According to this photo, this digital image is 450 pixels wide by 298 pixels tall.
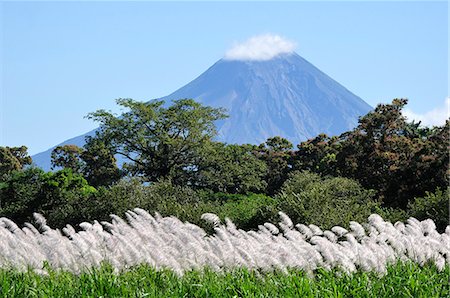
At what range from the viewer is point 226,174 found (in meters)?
39.6

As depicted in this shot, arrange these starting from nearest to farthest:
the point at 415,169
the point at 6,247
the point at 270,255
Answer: the point at 270,255, the point at 6,247, the point at 415,169

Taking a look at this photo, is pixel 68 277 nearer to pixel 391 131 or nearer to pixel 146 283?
pixel 146 283

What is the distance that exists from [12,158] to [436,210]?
150 feet

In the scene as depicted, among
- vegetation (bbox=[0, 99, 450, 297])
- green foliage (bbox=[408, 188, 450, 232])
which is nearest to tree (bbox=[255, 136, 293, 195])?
vegetation (bbox=[0, 99, 450, 297])

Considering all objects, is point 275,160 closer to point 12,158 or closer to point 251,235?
point 12,158

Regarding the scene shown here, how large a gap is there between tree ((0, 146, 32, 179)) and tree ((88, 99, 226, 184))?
13540mm

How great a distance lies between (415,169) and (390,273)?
22.9 m

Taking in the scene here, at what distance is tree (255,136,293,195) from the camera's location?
46625mm

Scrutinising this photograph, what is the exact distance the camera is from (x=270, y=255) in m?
7.32

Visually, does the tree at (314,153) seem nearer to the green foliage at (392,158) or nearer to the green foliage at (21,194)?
the green foliage at (392,158)

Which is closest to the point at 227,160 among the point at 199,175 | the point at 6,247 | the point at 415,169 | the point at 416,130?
the point at 199,175

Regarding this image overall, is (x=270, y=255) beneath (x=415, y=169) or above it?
above

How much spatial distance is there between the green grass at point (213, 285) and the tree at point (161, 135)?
3291 centimetres

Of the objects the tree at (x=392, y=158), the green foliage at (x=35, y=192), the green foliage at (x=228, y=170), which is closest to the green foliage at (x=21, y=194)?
the green foliage at (x=35, y=192)
